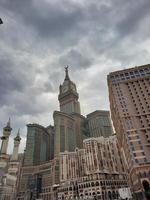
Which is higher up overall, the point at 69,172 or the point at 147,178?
the point at 69,172

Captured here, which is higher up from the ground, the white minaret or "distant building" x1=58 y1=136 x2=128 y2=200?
the white minaret

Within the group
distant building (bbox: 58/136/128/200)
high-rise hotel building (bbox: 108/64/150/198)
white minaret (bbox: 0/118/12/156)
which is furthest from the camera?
white minaret (bbox: 0/118/12/156)

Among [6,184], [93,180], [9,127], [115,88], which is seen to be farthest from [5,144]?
[115,88]

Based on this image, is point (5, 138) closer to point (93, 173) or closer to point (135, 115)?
point (93, 173)

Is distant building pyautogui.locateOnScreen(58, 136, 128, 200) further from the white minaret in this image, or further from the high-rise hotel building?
the white minaret

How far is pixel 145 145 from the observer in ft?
307

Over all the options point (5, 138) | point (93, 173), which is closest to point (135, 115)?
point (93, 173)

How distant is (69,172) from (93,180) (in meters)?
31.5

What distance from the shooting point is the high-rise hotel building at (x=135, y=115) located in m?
88.8

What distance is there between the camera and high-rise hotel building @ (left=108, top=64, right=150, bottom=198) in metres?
88.8

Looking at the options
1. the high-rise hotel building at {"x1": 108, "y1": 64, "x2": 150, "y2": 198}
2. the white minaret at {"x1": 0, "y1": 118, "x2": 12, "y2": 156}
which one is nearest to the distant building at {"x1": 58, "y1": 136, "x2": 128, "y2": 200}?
the high-rise hotel building at {"x1": 108, "y1": 64, "x2": 150, "y2": 198}

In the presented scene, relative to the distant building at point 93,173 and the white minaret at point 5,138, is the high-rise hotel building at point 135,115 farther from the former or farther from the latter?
the white minaret at point 5,138

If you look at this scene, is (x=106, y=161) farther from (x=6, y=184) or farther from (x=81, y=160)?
(x=6, y=184)

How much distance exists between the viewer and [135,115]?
10438cm
